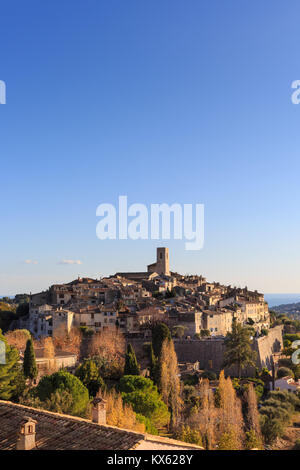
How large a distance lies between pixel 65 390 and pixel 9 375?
4876 millimetres

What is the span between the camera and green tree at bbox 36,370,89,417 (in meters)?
26.3

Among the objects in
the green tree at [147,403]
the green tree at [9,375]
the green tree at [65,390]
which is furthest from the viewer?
the green tree at [9,375]

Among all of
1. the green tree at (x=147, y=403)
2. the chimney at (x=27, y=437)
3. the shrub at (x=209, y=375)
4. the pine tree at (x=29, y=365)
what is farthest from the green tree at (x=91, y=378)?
the chimney at (x=27, y=437)

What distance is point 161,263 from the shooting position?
85438 mm

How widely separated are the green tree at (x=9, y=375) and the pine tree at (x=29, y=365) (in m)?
1.32

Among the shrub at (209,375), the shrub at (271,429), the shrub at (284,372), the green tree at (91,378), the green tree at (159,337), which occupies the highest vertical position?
the green tree at (159,337)

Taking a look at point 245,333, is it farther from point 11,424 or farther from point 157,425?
point 11,424

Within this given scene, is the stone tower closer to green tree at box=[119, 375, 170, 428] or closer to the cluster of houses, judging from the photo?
the cluster of houses

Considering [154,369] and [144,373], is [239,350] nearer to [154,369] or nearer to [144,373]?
[154,369]

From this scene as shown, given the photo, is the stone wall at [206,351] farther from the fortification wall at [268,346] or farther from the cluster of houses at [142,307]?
the cluster of houses at [142,307]

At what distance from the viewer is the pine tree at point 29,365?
33625 mm

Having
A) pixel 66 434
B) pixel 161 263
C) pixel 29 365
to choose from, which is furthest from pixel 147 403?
pixel 161 263
